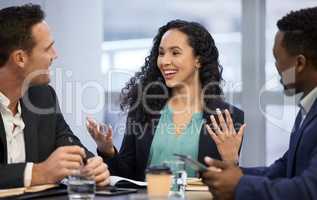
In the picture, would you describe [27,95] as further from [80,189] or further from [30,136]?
[80,189]

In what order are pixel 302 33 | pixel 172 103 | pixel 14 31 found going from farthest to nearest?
pixel 172 103, pixel 14 31, pixel 302 33

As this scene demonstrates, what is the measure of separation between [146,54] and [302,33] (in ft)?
7.77

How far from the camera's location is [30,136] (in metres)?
2.30

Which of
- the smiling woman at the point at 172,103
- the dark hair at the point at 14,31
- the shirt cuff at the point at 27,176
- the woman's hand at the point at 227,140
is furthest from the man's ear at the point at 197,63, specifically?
the shirt cuff at the point at 27,176

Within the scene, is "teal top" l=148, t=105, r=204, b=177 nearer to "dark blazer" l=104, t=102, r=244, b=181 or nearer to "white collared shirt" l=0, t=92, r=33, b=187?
"dark blazer" l=104, t=102, r=244, b=181

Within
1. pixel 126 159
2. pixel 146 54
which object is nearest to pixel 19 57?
pixel 126 159

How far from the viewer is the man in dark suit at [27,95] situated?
2.27 m

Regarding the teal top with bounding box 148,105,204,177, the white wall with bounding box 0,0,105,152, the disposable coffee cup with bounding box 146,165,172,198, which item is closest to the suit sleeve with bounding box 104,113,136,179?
the teal top with bounding box 148,105,204,177

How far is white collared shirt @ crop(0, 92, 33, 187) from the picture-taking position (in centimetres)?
223

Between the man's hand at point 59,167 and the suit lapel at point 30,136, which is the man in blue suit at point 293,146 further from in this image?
the suit lapel at point 30,136

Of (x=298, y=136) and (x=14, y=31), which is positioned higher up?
(x=14, y=31)

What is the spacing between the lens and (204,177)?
5.48 ft

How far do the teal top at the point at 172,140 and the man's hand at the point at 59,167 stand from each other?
84 centimetres

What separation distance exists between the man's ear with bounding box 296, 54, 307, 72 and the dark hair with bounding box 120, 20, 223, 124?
1.15 metres
